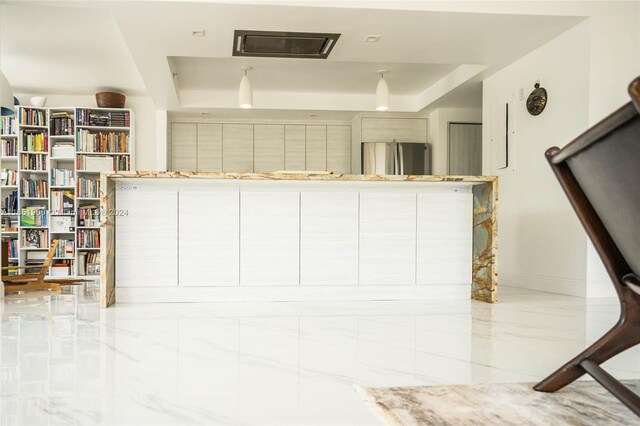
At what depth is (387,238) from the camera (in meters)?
4.18

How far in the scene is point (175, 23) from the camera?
4.44 meters

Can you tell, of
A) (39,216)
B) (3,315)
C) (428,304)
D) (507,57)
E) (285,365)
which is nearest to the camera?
(285,365)

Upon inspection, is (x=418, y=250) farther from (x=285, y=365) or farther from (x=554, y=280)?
(x=285, y=365)

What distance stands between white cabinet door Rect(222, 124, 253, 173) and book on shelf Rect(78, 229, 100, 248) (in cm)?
218

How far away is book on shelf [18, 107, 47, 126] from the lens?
7.14m

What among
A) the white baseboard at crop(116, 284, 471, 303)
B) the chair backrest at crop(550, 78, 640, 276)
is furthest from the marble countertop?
the chair backrest at crop(550, 78, 640, 276)

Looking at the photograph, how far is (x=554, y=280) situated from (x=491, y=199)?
4.42 ft

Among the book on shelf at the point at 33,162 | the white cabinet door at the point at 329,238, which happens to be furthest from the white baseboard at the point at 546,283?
the book on shelf at the point at 33,162

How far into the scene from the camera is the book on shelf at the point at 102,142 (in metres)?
7.31

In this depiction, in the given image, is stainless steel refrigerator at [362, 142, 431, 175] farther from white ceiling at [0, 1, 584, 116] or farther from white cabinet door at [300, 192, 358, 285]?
white cabinet door at [300, 192, 358, 285]

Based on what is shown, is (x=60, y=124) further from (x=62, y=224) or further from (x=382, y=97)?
(x=382, y=97)

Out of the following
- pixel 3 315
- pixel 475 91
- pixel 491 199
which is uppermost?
pixel 475 91

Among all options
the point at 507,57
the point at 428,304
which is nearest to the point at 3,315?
the point at 428,304

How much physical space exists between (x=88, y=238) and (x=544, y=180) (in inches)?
224
